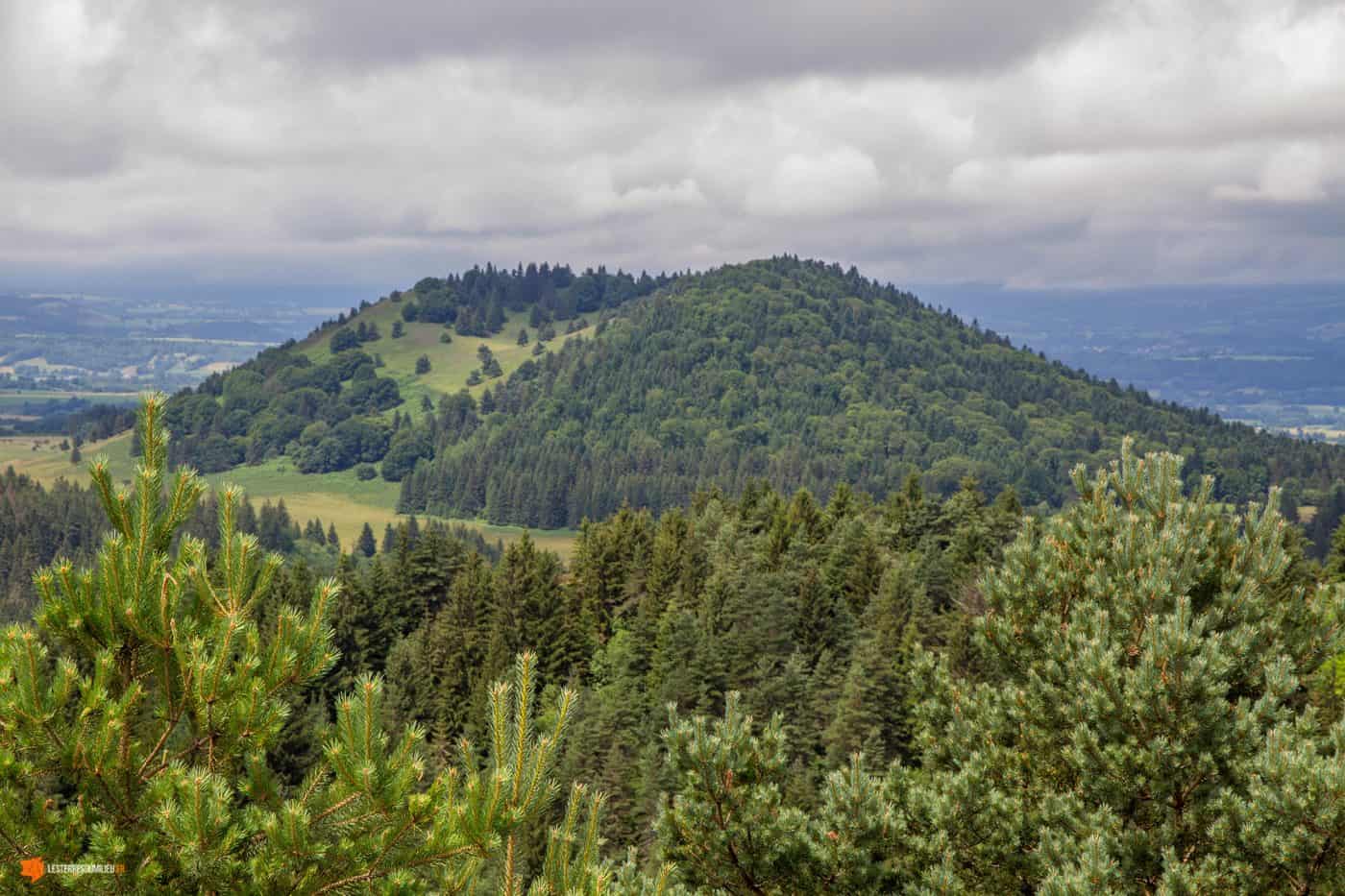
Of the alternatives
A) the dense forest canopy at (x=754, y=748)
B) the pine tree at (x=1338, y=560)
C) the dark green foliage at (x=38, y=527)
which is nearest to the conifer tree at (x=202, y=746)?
the dense forest canopy at (x=754, y=748)

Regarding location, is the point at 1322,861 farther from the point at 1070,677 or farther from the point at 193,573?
the point at 193,573

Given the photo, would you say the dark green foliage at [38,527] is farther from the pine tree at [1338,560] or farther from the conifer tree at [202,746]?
the conifer tree at [202,746]

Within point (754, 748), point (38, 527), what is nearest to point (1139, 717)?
A: point (754, 748)

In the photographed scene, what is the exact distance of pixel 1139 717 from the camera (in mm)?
14578

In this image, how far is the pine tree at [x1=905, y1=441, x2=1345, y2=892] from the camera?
13109 millimetres

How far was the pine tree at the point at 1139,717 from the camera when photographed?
43.0 feet

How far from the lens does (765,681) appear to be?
54.6 metres

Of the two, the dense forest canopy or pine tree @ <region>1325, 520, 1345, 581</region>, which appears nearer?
the dense forest canopy

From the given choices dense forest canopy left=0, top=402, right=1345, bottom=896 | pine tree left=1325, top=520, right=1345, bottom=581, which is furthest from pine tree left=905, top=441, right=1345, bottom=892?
pine tree left=1325, top=520, right=1345, bottom=581

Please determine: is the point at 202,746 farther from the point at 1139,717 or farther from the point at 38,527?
the point at 38,527

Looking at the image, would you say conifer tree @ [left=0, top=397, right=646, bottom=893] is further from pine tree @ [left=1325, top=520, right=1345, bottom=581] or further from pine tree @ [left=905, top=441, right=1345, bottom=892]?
pine tree @ [left=1325, top=520, right=1345, bottom=581]

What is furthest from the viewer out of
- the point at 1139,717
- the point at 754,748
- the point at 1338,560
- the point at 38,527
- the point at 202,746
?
the point at 38,527

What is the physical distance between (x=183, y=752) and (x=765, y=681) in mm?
48313


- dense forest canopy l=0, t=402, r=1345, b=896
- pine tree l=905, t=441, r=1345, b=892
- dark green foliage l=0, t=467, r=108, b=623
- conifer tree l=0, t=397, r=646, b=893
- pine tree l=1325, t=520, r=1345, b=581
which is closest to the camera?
conifer tree l=0, t=397, r=646, b=893
